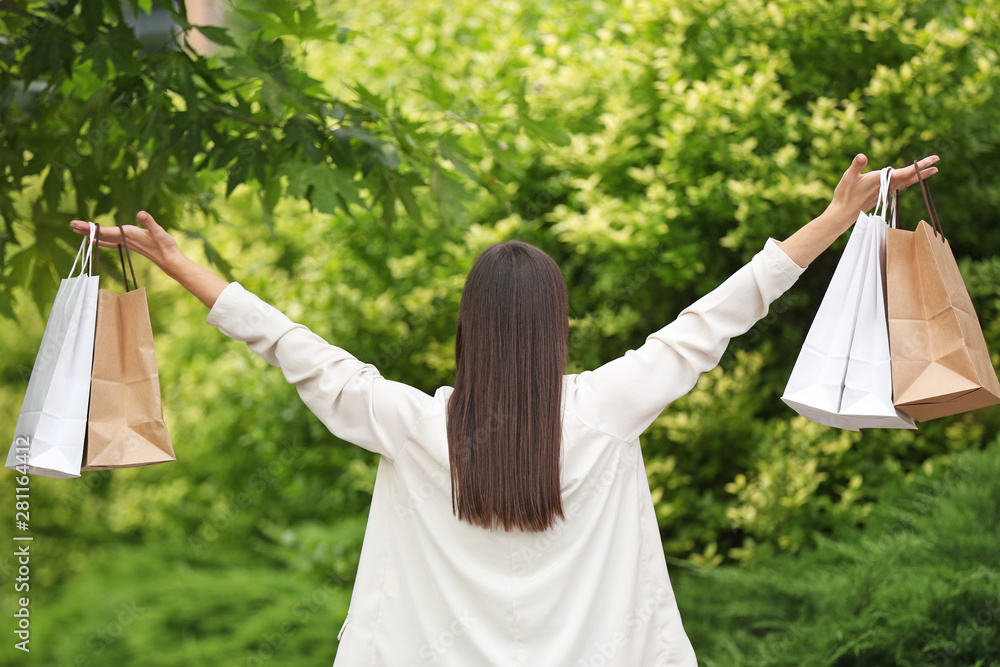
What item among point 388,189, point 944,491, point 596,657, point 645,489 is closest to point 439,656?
point 596,657

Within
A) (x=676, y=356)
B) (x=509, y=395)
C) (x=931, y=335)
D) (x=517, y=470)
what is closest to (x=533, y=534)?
(x=517, y=470)

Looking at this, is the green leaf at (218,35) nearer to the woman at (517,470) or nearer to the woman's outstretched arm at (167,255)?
the woman's outstretched arm at (167,255)

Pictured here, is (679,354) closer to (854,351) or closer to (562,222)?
(854,351)

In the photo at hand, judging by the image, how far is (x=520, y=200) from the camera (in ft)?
13.3

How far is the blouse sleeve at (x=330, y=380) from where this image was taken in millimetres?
1585

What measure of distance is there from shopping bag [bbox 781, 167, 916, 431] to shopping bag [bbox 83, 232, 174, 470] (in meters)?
1.33

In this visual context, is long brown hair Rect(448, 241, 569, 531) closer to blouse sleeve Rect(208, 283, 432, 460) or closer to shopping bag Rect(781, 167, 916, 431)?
blouse sleeve Rect(208, 283, 432, 460)

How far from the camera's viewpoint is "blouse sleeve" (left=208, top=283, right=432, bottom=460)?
1.58 meters

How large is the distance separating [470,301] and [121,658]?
391 centimetres

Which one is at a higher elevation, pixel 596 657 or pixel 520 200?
pixel 520 200

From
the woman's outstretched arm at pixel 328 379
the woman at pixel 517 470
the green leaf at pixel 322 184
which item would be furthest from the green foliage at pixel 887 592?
the green leaf at pixel 322 184

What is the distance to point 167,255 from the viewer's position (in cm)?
172

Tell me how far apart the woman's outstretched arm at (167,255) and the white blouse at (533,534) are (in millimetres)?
67

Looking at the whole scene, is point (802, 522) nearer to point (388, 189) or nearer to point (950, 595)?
point (950, 595)
